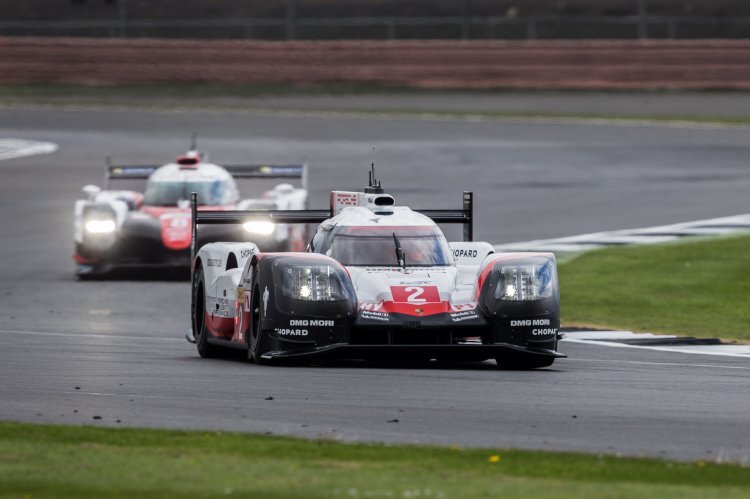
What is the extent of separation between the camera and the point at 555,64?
137 ft

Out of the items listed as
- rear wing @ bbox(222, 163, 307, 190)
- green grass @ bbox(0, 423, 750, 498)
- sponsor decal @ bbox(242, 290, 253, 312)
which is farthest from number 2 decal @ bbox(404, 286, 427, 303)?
rear wing @ bbox(222, 163, 307, 190)

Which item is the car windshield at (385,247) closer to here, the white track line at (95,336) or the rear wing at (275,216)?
the rear wing at (275,216)

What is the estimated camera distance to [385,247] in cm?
1320

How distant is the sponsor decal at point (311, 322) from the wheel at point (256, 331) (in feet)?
0.93

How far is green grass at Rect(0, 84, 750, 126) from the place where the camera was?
40.5 m

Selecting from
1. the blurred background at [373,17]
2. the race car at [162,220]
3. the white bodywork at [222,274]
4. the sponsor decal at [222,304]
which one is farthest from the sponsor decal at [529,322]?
the blurred background at [373,17]

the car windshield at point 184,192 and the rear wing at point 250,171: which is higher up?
the rear wing at point 250,171

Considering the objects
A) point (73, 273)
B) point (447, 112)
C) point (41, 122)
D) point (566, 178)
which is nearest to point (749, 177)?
point (566, 178)

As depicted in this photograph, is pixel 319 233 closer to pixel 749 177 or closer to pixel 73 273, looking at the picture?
pixel 73 273

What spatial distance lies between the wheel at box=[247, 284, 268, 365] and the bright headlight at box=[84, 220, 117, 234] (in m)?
8.72

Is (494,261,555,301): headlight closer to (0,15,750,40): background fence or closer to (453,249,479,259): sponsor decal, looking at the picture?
(453,249,479,259): sponsor decal

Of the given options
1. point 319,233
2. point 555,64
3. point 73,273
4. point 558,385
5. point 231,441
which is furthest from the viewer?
point 555,64

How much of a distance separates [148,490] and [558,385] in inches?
187

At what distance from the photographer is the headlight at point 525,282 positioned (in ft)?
41.2
